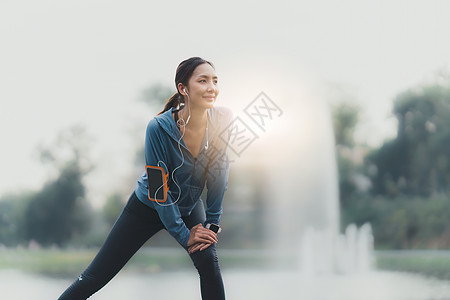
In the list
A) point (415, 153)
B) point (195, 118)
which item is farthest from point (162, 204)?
point (415, 153)

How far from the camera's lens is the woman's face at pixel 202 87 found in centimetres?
175

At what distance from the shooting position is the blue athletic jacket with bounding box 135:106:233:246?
1.75 meters

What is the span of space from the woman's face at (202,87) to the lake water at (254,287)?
284 cm

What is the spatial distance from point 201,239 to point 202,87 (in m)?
0.46

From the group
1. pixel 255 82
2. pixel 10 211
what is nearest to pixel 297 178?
pixel 255 82

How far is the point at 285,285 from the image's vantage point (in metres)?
5.55

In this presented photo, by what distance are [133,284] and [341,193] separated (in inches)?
251

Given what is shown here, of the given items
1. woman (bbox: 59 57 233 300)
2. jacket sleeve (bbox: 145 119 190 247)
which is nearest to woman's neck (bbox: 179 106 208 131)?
woman (bbox: 59 57 233 300)

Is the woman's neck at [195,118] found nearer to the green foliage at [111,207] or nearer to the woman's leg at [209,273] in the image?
the woman's leg at [209,273]

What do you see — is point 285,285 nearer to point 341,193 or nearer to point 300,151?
point 300,151

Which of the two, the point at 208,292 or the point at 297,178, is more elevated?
the point at 297,178

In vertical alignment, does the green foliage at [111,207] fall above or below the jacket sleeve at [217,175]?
above

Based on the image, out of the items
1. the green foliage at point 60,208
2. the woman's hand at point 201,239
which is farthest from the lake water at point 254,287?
the green foliage at point 60,208

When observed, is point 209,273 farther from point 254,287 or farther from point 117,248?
point 254,287
